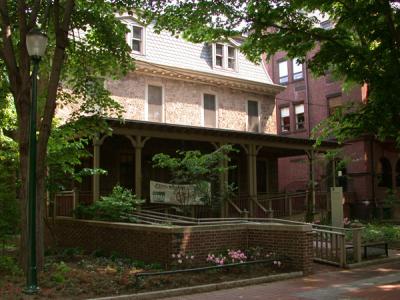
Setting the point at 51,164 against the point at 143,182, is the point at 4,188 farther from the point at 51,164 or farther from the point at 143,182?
the point at 143,182

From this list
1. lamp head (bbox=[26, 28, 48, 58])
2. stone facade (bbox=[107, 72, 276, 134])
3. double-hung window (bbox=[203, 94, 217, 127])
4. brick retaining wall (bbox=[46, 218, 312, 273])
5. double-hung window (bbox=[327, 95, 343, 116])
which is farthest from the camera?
double-hung window (bbox=[327, 95, 343, 116])

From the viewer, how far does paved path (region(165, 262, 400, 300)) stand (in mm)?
9664

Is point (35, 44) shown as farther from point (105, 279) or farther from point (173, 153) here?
point (173, 153)

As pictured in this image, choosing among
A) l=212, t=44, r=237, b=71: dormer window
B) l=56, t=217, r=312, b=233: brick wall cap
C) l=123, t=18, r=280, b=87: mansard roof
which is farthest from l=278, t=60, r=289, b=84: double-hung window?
l=56, t=217, r=312, b=233: brick wall cap

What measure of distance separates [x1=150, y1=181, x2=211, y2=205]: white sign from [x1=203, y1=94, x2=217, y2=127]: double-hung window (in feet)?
24.8

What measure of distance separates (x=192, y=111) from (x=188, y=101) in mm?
539

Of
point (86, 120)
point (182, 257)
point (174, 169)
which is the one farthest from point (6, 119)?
point (182, 257)

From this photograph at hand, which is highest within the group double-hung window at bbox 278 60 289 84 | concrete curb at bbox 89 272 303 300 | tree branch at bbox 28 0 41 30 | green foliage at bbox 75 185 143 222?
double-hung window at bbox 278 60 289 84

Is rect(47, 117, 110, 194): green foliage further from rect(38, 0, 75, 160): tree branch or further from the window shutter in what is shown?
the window shutter

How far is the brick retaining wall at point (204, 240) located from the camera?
12.2 metres

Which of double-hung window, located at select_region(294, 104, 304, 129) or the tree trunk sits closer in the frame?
the tree trunk

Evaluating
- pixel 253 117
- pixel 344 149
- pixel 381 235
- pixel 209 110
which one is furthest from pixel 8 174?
pixel 344 149

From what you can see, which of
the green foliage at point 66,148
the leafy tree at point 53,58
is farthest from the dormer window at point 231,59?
the green foliage at point 66,148

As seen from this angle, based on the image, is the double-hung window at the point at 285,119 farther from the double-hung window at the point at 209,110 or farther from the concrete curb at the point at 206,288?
the concrete curb at the point at 206,288
